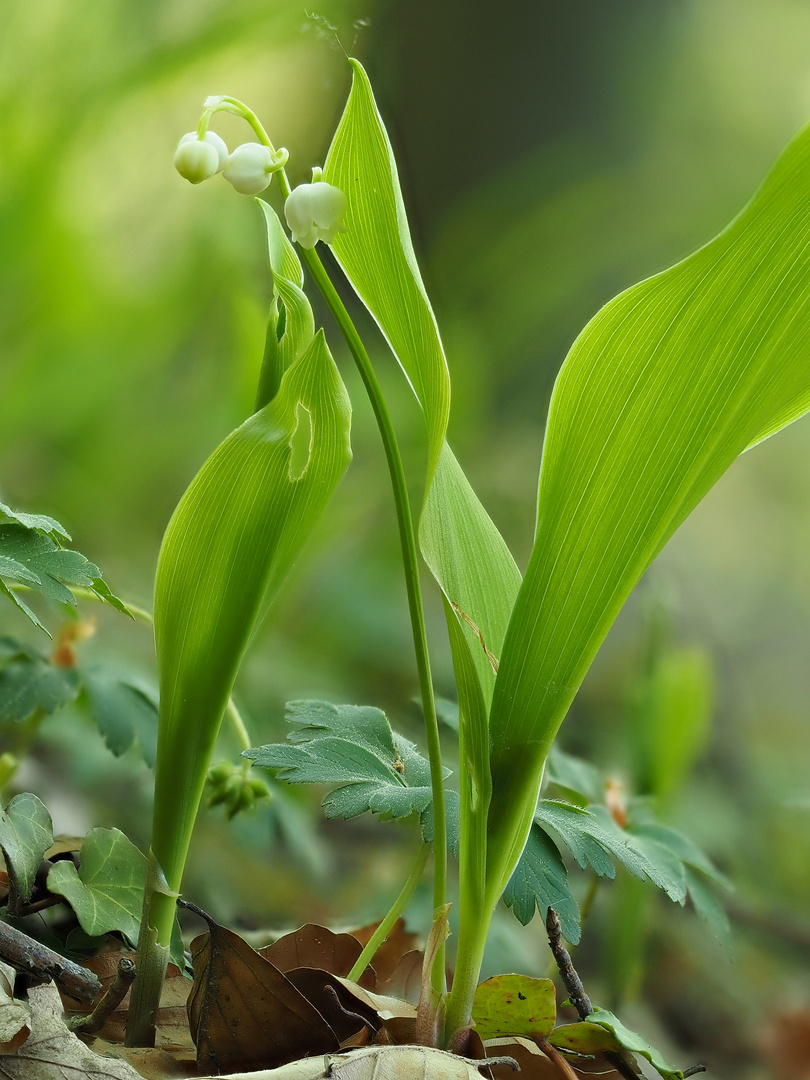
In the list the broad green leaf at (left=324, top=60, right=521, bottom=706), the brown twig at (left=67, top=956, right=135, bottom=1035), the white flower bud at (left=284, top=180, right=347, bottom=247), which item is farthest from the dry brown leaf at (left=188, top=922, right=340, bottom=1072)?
the white flower bud at (left=284, top=180, right=347, bottom=247)

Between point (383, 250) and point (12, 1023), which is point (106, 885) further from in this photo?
point (383, 250)

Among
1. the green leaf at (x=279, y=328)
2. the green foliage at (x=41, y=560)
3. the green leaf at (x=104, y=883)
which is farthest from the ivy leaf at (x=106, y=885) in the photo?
the green leaf at (x=279, y=328)

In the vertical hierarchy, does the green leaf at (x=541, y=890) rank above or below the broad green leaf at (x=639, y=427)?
below

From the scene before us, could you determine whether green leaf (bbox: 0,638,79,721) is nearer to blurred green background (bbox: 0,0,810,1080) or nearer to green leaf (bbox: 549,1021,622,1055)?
blurred green background (bbox: 0,0,810,1080)

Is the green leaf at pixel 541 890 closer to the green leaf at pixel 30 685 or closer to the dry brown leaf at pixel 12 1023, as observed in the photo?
the dry brown leaf at pixel 12 1023

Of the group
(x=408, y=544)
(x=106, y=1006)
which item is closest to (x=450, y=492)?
(x=408, y=544)

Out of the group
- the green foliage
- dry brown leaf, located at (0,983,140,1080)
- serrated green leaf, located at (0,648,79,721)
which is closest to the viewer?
dry brown leaf, located at (0,983,140,1080)
